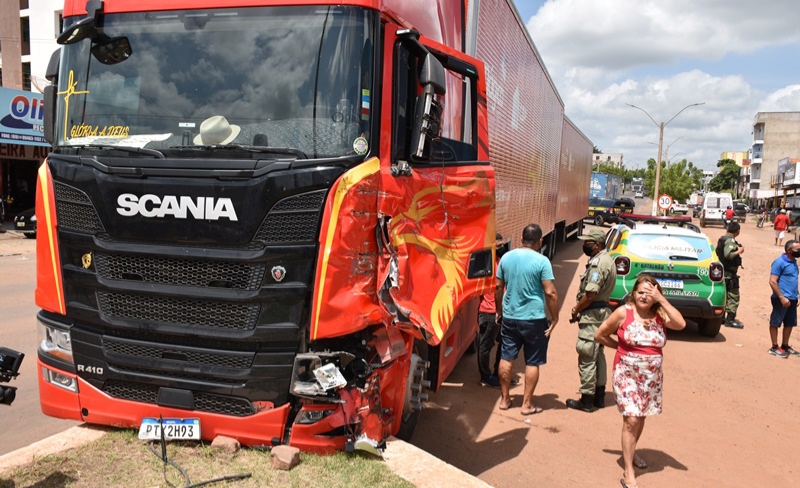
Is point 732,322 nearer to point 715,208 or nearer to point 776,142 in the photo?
point 715,208

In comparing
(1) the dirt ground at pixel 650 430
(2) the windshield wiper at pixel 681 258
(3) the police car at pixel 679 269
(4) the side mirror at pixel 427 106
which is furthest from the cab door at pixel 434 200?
(2) the windshield wiper at pixel 681 258

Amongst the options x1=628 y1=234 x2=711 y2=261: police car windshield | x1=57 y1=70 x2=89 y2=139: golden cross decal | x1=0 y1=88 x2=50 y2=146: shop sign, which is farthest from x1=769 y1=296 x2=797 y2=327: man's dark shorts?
x1=0 y1=88 x2=50 y2=146: shop sign

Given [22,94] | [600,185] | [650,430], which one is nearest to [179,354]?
[650,430]

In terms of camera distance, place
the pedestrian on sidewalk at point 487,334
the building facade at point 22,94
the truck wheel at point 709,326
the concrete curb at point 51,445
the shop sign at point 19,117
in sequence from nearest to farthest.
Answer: the concrete curb at point 51,445
the pedestrian on sidewalk at point 487,334
the truck wheel at point 709,326
the shop sign at point 19,117
the building facade at point 22,94

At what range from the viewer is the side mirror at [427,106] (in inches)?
144

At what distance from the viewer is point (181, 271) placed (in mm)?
3477

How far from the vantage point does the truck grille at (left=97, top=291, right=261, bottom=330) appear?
342 centimetres

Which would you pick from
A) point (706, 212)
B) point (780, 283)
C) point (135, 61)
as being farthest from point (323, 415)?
point (706, 212)

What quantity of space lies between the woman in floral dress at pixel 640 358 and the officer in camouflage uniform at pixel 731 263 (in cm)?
620

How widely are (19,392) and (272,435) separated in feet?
11.6

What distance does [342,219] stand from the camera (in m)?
3.36

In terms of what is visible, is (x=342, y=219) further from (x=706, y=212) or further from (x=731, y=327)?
(x=706, y=212)

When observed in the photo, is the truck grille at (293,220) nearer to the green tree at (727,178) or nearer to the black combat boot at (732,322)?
the black combat boot at (732,322)

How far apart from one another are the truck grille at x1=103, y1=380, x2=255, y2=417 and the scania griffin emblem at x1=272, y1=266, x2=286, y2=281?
749mm
